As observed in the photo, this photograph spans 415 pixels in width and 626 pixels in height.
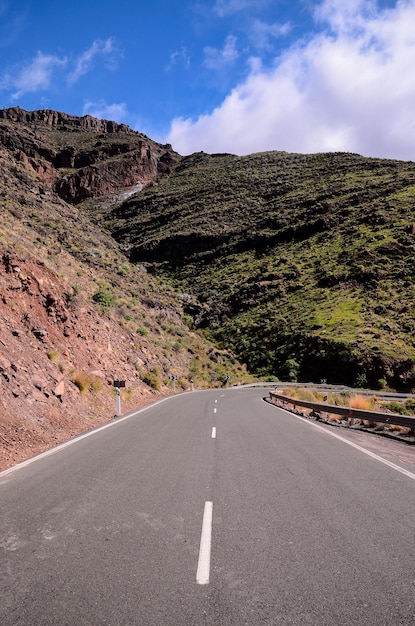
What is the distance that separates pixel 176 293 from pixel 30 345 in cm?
5463

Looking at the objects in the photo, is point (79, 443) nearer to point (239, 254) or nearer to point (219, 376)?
point (219, 376)

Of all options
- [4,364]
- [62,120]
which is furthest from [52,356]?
[62,120]

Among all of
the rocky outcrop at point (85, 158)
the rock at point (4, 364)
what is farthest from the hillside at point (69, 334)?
the rocky outcrop at point (85, 158)

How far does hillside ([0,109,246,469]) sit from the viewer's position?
10.9m

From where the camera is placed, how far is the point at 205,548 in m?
3.81

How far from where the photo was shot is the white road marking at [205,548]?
3281 millimetres

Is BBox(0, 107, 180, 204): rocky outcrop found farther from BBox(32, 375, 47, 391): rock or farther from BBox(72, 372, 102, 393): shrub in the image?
BBox(32, 375, 47, 391): rock

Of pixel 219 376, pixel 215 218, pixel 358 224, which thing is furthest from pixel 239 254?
pixel 219 376

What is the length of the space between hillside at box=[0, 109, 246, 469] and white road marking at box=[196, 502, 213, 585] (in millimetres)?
4495

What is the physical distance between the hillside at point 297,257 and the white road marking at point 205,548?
40169mm

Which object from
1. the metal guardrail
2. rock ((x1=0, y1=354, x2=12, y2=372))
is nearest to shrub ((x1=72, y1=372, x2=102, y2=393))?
rock ((x1=0, y1=354, x2=12, y2=372))

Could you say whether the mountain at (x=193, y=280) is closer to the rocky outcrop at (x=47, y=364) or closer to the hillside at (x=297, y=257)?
the rocky outcrop at (x=47, y=364)

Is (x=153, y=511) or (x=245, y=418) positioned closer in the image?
(x=153, y=511)

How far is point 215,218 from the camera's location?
89.9 m
